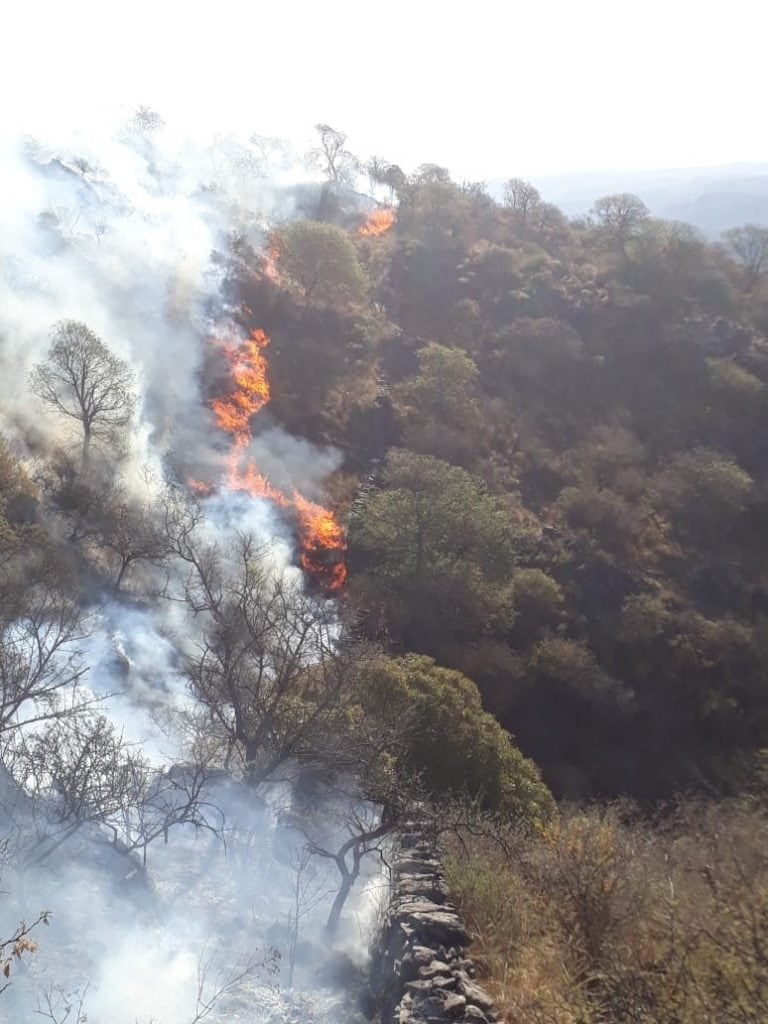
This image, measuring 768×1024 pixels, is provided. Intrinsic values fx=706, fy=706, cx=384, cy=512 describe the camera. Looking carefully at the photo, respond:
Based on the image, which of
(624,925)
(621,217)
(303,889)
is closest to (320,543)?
(303,889)

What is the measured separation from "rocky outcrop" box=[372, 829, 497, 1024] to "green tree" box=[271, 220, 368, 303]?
34.7m

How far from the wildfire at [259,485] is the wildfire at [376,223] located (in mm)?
21977

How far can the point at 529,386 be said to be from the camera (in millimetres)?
41781

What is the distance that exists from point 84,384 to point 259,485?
295 inches

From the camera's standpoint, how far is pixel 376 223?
53.3 metres

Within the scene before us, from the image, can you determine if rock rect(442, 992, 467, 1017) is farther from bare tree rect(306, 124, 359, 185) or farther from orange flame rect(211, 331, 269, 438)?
bare tree rect(306, 124, 359, 185)

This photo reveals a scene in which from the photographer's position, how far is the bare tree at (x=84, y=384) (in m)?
24.3

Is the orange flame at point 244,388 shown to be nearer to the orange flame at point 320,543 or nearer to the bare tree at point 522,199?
the orange flame at point 320,543

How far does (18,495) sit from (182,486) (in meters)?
5.67

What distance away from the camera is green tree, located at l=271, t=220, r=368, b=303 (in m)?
39.3

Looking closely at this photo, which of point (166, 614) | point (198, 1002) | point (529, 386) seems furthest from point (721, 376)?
point (198, 1002)

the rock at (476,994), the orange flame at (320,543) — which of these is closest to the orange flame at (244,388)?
the orange flame at (320,543)

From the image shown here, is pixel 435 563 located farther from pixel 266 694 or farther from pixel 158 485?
pixel 266 694

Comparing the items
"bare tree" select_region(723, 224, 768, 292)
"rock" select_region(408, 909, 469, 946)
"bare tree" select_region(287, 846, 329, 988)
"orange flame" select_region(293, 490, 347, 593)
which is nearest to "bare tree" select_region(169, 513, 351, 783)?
"bare tree" select_region(287, 846, 329, 988)
